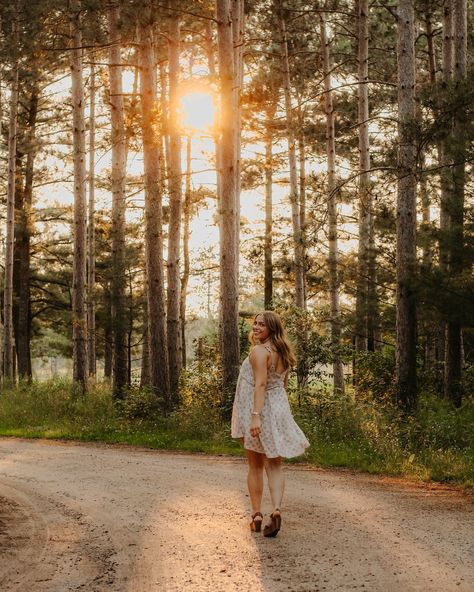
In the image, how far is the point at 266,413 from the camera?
22.2 feet

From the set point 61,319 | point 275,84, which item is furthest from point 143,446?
point 61,319

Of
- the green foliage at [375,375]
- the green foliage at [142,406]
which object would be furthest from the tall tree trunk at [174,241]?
the green foliage at [375,375]

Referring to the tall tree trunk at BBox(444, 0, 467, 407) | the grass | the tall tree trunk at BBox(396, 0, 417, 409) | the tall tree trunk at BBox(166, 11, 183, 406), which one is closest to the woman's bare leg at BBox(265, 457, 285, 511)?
the grass

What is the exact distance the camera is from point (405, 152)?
14141 mm

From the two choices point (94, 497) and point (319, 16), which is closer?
point (94, 497)

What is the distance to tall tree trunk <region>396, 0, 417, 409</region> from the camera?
14320 mm

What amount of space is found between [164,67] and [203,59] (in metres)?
1.85

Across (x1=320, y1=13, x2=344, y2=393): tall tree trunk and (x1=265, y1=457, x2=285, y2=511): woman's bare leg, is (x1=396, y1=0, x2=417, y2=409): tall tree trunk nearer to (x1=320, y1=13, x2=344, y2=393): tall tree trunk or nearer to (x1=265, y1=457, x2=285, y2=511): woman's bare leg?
(x1=320, y1=13, x2=344, y2=393): tall tree trunk

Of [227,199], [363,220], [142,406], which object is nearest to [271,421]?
[227,199]

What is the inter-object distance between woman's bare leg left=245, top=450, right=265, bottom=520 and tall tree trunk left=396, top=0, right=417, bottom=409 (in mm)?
8100

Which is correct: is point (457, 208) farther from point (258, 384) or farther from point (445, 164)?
point (258, 384)

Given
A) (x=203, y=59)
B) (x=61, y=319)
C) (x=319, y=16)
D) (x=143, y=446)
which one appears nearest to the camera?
(x=143, y=446)

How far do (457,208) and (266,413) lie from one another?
8770 mm

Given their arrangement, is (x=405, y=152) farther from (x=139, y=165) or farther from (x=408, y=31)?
(x=139, y=165)
